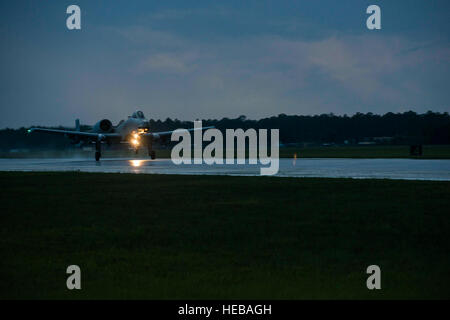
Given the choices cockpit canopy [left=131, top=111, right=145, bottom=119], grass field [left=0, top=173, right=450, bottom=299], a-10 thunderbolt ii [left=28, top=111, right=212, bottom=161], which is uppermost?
cockpit canopy [left=131, top=111, right=145, bottom=119]

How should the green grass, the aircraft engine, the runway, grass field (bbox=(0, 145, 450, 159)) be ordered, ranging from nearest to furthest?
the runway < the aircraft engine < the green grass < grass field (bbox=(0, 145, 450, 159))

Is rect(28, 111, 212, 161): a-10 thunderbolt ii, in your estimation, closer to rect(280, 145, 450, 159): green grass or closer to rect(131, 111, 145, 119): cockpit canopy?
rect(131, 111, 145, 119): cockpit canopy

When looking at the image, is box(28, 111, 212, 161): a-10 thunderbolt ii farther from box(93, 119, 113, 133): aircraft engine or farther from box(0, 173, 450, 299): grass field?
box(0, 173, 450, 299): grass field

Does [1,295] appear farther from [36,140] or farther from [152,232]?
[36,140]

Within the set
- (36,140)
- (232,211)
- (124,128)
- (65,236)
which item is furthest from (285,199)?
(36,140)

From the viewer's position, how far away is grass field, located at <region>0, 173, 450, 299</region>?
6780 millimetres

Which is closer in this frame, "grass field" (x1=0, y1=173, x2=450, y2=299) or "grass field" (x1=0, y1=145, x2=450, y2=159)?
"grass field" (x1=0, y1=173, x2=450, y2=299)

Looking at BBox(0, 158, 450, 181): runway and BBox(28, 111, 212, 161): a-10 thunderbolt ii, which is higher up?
BBox(28, 111, 212, 161): a-10 thunderbolt ii

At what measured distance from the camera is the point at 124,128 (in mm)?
51344

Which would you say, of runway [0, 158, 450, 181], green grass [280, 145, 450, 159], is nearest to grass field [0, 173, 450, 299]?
runway [0, 158, 450, 181]

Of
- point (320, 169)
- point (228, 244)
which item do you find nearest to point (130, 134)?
point (320, 169)

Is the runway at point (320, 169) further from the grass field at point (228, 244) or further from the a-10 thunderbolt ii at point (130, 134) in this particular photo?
the a-10 thunderbolt ii at point (130, 134)

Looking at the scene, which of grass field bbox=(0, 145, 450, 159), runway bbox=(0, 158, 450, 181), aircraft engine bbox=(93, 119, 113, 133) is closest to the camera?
runway bbox=(0, 158, 450, 181)
